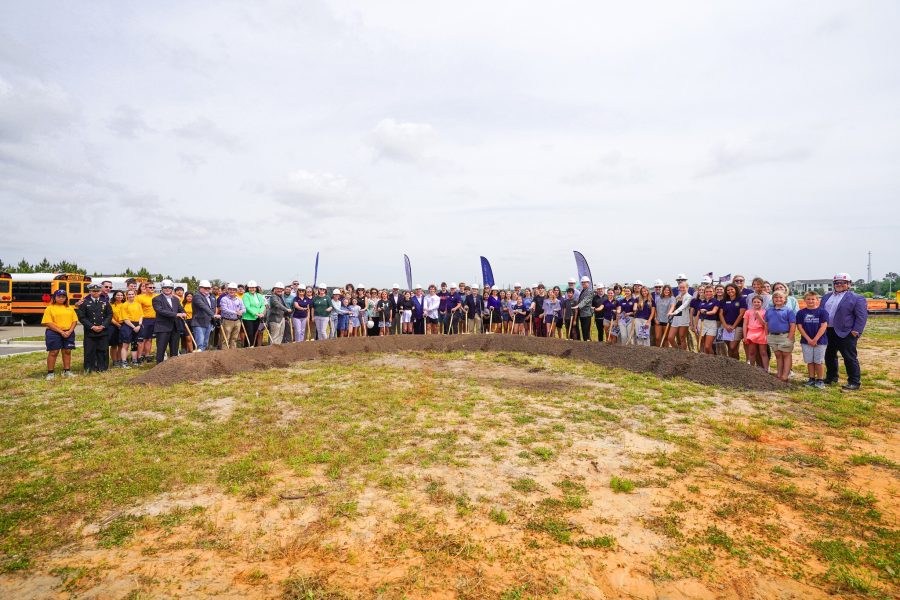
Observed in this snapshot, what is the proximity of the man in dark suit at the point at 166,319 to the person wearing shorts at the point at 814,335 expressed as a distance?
1274cm

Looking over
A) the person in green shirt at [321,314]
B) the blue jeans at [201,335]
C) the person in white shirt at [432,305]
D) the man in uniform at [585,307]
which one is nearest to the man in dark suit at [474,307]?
the person in white shirt at [432,305]

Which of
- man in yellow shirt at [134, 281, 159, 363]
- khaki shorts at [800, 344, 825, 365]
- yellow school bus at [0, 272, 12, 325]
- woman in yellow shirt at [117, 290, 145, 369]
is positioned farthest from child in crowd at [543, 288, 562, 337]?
yellow school bus at [0, 272, 12, 325]

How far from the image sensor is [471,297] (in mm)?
15375

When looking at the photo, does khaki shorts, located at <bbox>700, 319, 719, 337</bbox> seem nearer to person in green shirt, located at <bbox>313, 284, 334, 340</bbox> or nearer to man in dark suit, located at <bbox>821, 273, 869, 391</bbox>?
man in dark suit, located at <bbox>821, 273, 869, 391</bbox>

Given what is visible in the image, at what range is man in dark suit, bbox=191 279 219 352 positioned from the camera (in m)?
10.9

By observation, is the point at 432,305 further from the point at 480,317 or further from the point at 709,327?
the point at 709,327

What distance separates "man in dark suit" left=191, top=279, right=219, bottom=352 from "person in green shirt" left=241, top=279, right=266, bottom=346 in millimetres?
882

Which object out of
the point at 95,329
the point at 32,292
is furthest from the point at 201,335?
the point at 32,292

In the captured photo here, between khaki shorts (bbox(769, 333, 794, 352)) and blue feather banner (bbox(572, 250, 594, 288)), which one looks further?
blue feather banner (bbox(572, 250, 594, 288))

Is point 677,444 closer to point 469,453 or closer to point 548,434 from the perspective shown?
point 548,434

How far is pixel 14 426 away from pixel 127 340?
15.3 feet

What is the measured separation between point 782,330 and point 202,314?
12543 mm

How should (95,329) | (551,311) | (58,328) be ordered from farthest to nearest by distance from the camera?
(551,311), (95,329), (58,328)

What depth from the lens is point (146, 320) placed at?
423 inches
